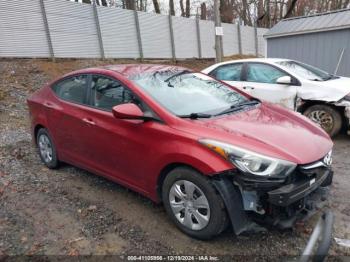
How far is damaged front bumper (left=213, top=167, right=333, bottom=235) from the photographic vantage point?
2916 millimetres

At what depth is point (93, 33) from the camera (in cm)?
1502

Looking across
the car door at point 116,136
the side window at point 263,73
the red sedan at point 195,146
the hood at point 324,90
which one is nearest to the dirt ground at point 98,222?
the red sedan at point 195,146

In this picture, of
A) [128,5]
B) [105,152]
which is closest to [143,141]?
[105,152]

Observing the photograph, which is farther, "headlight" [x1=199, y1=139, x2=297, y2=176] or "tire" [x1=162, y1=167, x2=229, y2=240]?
"tire" [x1=162, y1=167, x2=229, y2=240]

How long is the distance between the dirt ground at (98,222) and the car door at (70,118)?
0.44 m

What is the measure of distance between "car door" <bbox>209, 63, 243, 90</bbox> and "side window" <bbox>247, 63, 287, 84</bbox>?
0.23 meters

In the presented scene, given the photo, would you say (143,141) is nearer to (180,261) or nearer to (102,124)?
(102,124)

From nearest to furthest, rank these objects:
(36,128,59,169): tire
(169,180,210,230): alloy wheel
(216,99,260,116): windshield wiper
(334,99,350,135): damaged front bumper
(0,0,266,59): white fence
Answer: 1. (169,180,210,230): alloy wheel
2. (216,99,260,116): windshield wiper
3. (36,128,59,169): tire
4. (334,99,350,135): damaged front bumper
5. (0,0,266,59): white fence

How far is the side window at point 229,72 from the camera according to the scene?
757 cm

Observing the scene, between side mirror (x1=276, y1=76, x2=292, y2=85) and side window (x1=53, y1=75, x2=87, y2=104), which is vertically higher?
side window (x1=53, y1=75, x2=87, y2=104)

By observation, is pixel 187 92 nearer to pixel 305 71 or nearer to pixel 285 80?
pixel 285 80

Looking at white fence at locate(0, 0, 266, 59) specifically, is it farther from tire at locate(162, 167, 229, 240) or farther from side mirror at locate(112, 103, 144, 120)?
tire at locate(162, 167, 229, 240)

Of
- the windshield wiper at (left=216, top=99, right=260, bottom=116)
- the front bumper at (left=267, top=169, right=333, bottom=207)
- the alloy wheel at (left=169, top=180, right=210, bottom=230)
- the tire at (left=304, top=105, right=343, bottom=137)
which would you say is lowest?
the tire at (left=304, top=105, right=343, bottom=137)

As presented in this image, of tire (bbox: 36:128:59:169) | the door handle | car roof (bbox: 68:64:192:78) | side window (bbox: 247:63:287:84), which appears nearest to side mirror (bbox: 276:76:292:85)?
side window (bbox: 247:63:287:84)
